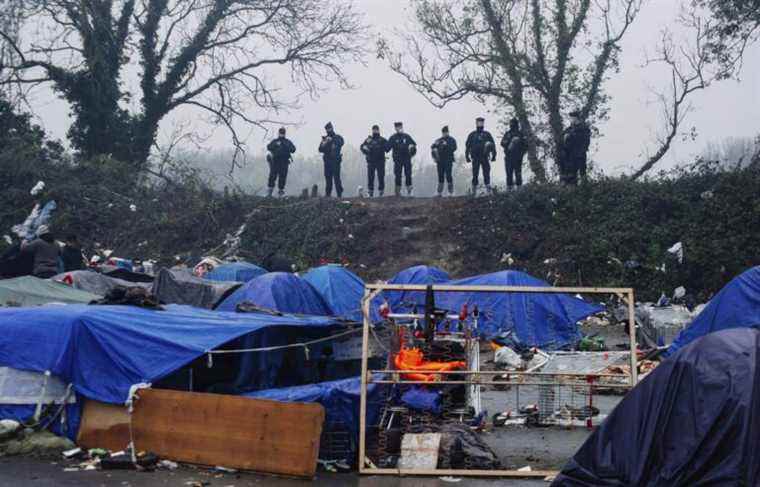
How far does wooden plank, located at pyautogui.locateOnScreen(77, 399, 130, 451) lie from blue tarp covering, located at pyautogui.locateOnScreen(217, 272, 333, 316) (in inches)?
264

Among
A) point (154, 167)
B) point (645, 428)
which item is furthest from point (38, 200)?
point (645, 428)

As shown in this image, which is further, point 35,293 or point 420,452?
point 35,293

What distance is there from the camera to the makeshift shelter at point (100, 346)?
36.3 ft

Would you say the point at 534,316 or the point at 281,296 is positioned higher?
the point at 281,296

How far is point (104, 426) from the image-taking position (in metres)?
11.0

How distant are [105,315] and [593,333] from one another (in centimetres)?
1242

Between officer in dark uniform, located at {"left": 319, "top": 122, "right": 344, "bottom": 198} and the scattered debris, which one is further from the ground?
officer in dark uniform, located at {"left": 319, "top": 122, "right": 344, "bottom": 198}

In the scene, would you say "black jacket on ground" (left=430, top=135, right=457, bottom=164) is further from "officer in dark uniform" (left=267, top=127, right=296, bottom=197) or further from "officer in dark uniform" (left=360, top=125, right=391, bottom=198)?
"officer in dark uniform" (left=267, top=127, right=296, bottom=197)

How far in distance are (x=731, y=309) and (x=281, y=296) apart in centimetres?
811

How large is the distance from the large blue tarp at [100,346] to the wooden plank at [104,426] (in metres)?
0.15

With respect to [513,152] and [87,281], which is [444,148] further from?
[87,281]

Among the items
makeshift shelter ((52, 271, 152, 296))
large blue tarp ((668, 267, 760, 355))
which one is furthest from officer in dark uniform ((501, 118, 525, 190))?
makeshift shelter ((52, 271, 152, 296))

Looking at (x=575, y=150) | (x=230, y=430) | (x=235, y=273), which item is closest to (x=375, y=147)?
(x=575, y=150)

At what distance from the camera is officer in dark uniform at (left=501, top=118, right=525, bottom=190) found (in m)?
28.2
